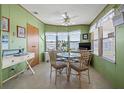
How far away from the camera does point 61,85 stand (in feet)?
10.4

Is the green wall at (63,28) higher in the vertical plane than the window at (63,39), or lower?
higher

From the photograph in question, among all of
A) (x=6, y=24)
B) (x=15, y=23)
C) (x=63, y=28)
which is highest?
(x=63, y=28)

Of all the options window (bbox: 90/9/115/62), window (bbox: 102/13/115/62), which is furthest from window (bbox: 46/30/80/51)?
window (bbox: 102/13/115/62)

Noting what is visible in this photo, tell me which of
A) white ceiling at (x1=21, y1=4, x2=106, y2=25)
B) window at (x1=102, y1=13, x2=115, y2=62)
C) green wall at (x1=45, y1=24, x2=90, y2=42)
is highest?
white ceiling at (x1=21, y1=4, x2=106, y2=25)

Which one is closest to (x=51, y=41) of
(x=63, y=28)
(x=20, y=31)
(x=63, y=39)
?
(x=63, y=39)

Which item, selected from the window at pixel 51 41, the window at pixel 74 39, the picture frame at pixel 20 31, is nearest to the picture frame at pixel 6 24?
the picture frame at pixel 20 31

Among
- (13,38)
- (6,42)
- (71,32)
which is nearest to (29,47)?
(13,38)

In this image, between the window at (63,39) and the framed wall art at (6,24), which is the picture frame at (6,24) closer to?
the framed wall art at (6,24)

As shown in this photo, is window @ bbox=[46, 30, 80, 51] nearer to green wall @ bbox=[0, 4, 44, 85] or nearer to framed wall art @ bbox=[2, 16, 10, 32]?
green wall @ bbox=[0, 4, 44, 85]

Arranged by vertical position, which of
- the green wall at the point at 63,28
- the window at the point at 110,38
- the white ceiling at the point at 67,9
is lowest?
the window at the point at 110,38

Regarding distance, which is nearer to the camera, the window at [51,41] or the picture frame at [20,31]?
the picture frame at [20,31]

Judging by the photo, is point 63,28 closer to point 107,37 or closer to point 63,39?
point 63,39

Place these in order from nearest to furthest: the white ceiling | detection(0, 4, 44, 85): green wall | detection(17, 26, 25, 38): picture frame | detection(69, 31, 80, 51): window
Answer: detection(0, 4, 44, 85): green wall, the white ceiling, detection(17, 26, 25, 38): picture frame, detection(69, 31, 80, 51): window
